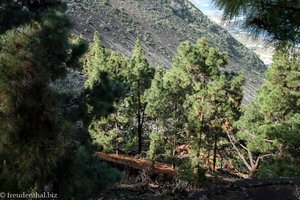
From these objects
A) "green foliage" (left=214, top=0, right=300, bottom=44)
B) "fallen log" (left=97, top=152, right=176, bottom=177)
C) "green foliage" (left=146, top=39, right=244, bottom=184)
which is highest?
"green foliage" (left=146, top=39, right=244, bottom=184)

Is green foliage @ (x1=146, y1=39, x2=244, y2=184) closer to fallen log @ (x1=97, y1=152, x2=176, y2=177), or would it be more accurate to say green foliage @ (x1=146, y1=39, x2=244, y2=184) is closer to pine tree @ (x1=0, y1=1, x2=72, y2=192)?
fallen log @ (x1=97, y1=152, x2=176, y2=177)

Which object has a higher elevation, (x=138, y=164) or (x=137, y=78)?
(x=137, y=78)

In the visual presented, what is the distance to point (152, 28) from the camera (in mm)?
123125

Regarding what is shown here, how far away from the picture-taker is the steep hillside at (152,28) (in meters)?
96.8

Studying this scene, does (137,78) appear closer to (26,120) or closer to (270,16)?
(270,16)

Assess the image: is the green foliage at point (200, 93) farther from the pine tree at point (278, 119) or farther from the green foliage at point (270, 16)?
the green foliage at point (270, 16)

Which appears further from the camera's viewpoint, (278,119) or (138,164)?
(138,164)

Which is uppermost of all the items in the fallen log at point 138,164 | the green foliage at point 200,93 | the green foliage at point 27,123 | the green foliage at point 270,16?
the green foliage at point 200,93

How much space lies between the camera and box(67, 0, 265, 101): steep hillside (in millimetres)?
96750

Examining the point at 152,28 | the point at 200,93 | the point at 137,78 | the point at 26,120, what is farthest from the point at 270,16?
the point at 152,28

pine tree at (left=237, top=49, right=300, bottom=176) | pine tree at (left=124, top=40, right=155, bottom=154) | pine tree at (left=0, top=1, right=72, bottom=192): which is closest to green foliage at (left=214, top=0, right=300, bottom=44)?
pine tree at (left=0, top=1, right=72, bottom=192)

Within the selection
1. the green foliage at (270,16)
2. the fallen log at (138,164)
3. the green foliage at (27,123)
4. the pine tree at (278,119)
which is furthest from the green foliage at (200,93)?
the green foliage at (27,123)

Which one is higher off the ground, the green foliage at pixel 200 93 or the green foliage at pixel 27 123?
the green foliage at pixel 200 93

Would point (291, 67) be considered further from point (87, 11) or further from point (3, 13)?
point (87, 11)
